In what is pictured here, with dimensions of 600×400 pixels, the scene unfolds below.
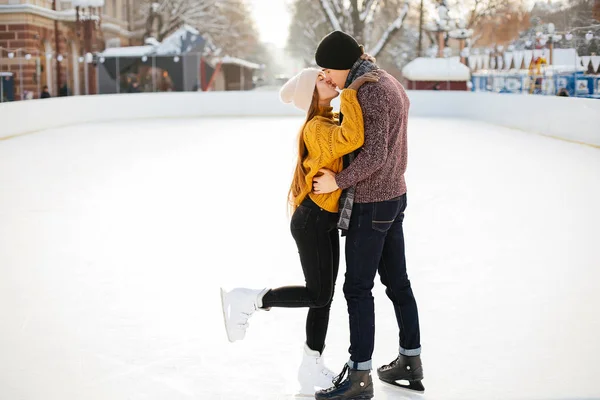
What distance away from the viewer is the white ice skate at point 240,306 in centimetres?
335

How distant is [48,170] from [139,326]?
6681 mm

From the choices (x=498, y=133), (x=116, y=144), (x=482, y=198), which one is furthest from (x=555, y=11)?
(x=482, y=198)

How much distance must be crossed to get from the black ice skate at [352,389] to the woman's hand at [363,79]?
1056 millimetres

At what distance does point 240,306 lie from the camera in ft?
11.0

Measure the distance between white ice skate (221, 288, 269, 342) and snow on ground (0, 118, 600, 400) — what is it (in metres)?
0.23

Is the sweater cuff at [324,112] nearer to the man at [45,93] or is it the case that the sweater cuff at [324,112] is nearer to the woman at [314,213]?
the woman at [314,213]

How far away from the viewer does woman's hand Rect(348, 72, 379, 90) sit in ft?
9.54

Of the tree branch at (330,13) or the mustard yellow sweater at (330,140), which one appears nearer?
the mustard yellow sweater at (330,140)

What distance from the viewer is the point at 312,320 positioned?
346cm

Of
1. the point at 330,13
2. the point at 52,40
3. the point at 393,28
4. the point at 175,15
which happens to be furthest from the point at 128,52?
the point at 393,28

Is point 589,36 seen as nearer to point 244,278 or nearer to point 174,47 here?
point 244,278

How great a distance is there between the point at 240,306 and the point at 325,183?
665 mm

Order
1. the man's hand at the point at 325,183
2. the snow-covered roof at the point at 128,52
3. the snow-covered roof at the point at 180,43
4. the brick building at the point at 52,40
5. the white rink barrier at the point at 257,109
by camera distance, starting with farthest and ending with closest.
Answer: the snow-covered roof at the point at 180,43, the snow-covered roof at the point at 128,52, the brick building at the point at 52,40, the white rink barrier at the point at 257,109, the man's hand at the point at 325,183

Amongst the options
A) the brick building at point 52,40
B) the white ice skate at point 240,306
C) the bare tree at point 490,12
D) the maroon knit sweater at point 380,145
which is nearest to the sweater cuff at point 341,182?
the maroon knit sweater at point 380,145
